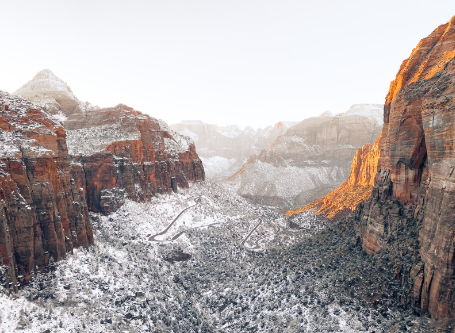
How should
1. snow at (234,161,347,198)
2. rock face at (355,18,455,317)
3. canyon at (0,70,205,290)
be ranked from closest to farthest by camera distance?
rock face at (355,18,455,317) < canyon at (0,70,205,290) < snow at (234,161,347,198)

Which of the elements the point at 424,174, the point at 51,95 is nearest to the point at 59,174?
the point at 424,174

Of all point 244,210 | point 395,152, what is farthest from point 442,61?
point 244,210

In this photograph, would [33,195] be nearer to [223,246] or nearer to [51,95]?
[223,246]

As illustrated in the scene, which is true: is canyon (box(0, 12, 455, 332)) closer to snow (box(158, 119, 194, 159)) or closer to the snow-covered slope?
the snow-covered slope

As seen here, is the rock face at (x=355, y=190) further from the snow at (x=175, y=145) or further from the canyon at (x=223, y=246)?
the snow at (x=175, y=145)

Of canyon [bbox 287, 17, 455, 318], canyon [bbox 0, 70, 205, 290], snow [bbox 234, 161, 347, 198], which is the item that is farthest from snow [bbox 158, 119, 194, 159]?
snow [bbox 234, 161, 347, 198]

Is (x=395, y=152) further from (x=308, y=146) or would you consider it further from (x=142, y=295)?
(x=308, y=146)

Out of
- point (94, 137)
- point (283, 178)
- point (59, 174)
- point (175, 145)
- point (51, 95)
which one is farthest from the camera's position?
point (283, 178)
